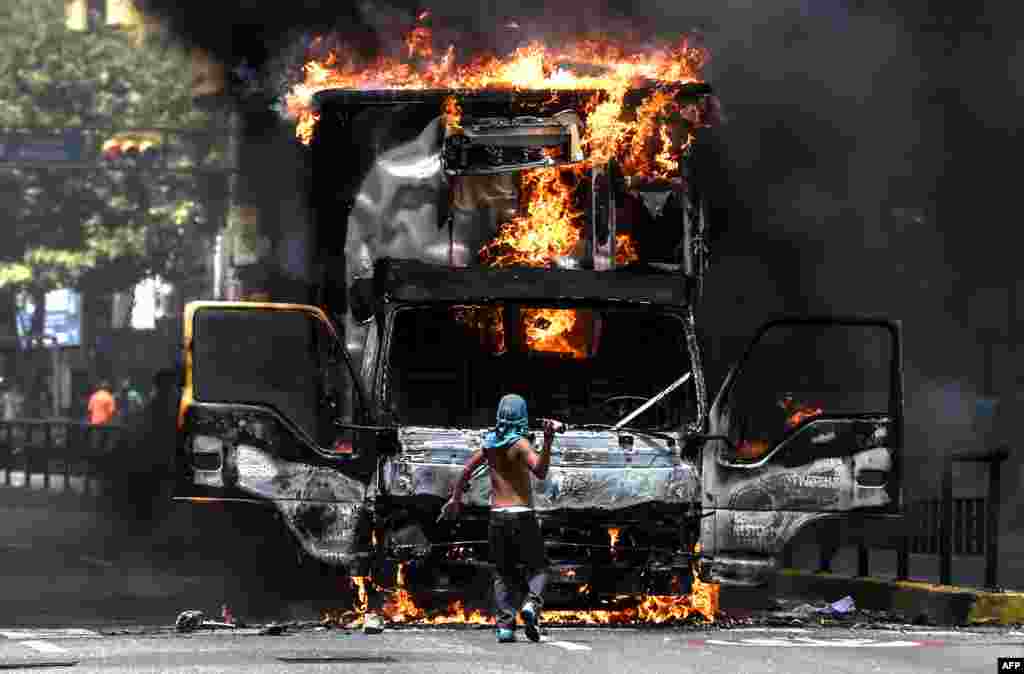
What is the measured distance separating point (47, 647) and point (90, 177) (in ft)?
139

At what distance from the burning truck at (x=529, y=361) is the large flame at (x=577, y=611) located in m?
0.03

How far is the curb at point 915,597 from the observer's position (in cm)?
1516

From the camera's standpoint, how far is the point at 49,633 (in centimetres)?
1369

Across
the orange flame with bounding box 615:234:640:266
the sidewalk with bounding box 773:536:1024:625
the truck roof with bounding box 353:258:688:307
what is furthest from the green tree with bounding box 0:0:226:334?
the truck roof with bounding box 353:258:688:307

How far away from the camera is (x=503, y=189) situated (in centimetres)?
1461

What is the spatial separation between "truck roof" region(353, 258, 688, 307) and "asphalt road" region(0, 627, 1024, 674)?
75.9 inches

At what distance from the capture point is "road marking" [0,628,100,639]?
13281 mm

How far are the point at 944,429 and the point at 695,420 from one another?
1607 centimetres

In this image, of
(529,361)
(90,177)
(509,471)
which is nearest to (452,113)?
(529,361)

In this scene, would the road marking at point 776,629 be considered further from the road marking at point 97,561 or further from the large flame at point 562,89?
the road marking at point 97,561

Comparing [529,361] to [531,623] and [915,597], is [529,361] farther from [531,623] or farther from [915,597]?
[915,597]

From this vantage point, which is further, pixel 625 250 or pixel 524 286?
pixel 625 250

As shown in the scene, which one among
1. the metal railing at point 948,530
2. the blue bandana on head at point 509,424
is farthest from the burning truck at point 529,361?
the metal railing at point 948,530

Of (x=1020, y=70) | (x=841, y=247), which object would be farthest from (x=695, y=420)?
(x=1020, y=70)
